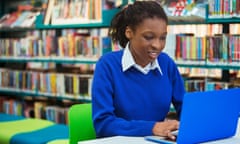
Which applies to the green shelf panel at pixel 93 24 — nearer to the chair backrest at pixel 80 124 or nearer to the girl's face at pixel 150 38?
the chair backrest at pixel 80 124

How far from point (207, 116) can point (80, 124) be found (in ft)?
2.29

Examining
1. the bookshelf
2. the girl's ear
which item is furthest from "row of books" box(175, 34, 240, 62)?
the girl's ear

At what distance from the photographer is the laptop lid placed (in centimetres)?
132

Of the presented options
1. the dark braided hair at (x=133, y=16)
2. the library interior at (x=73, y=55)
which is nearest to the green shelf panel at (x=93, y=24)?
the library interior at (x=73, y=55)

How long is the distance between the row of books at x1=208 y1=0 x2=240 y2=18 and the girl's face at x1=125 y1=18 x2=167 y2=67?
4.73 feet

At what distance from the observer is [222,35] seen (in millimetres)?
3119

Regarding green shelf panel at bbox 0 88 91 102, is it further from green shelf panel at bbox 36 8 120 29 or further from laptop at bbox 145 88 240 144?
laptop at bbox 145 88 240 144

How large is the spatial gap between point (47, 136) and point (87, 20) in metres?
1.18

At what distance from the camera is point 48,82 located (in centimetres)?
444

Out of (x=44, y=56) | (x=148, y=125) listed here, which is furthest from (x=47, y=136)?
(x=148, y=125)

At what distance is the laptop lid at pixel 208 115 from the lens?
132 centimetres

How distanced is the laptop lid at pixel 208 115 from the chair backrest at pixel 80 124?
636mm

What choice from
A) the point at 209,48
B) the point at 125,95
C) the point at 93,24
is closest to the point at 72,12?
the point at 93,24

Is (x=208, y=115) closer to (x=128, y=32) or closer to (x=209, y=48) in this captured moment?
(x=128, y=32)
